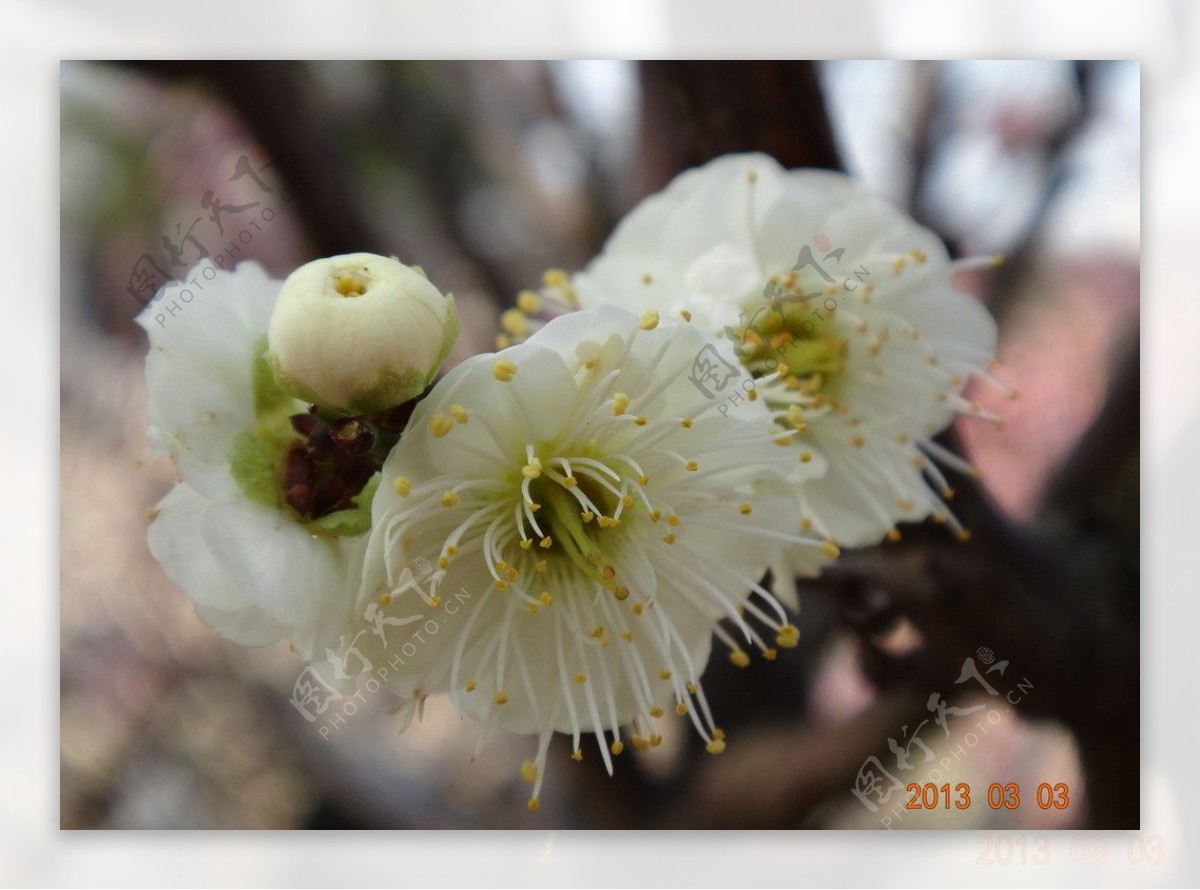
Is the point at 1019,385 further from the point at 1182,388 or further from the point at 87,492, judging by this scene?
the point at 87,492

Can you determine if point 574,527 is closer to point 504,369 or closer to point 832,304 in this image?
point 504,369

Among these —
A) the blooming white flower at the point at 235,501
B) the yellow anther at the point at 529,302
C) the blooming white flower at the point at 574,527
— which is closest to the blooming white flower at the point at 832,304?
the yellow anther at the point at 529,302

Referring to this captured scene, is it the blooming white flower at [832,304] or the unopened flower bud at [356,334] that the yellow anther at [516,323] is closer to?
the blooming white flower at [832,304]

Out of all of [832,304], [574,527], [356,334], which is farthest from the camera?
[832,304]

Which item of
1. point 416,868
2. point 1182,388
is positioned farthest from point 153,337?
point 1182,388

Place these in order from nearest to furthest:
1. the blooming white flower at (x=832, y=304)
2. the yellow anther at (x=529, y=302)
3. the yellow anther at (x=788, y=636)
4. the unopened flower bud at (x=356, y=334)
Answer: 1. the unopened flower bud at (x=356, y=334)
2. the yellow anther at (x=788, y=636)
3. the blooming white flower at (x=832, y=304)
4. the yellow anther at (x=529, y=302)

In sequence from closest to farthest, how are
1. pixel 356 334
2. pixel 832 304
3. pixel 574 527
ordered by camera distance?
pixel 356 334 → pixel 574 527 → pixel 832 304

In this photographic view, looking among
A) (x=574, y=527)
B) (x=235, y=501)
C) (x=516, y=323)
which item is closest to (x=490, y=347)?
(x=516, y=323)

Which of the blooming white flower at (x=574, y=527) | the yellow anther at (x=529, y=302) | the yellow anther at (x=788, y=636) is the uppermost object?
the yellow anther at (x=529, y=302)
